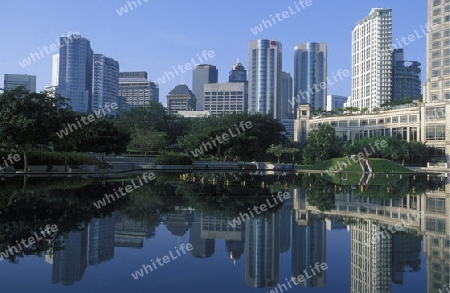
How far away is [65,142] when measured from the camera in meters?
42.8

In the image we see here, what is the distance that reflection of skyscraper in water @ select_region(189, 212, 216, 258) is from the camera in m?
9.71

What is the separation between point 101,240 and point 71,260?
195 cm

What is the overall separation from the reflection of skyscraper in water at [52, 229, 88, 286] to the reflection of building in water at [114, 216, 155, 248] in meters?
0.82

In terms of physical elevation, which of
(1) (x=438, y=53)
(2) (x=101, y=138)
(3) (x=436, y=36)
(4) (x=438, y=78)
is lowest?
(2) (x=101, y=138)

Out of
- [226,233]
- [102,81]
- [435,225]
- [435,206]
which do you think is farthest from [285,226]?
[102,81]

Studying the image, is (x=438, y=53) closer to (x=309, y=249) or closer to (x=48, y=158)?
(x=48, y=158)

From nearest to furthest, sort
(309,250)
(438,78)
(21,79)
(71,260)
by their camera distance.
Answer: (71,260) → (309,250) → (438,78) → (21,79)

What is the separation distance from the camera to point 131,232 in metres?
11.5

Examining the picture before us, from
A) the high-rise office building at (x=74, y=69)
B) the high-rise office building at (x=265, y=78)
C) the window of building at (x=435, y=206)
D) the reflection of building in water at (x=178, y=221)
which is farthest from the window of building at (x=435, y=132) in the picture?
the high-rise office building at (x=74, y=69)

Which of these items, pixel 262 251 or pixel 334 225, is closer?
pixel 262 251

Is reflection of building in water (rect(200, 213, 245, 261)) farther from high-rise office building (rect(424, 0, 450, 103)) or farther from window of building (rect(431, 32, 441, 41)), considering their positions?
window of building (rect(431, 32, 441, 41))

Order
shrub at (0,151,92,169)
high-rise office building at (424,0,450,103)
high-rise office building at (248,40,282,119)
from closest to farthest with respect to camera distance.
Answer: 1. shrub at (0,151,92,169)
2. high-rise office building at (424,0,450,103)
3. high-rise office building at (248,40,282,119)

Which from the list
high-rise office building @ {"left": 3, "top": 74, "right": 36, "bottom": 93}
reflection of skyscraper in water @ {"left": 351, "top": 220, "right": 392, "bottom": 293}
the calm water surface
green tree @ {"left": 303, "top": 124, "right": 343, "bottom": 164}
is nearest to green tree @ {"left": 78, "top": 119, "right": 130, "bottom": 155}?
green tree @ {"left": 303, "top": 124, "right": 343, "bottom": 164}

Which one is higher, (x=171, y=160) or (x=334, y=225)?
(x=171, y=160)
